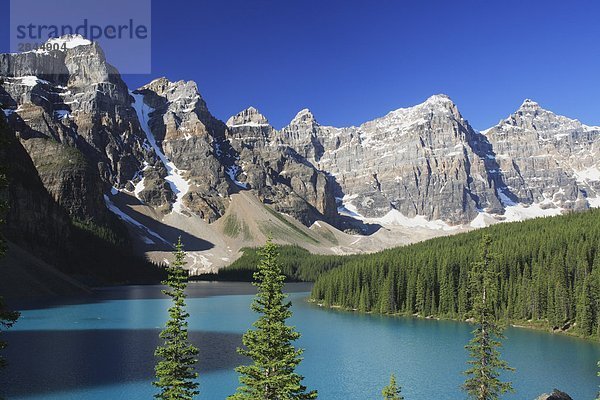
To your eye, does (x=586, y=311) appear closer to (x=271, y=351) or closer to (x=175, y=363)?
(x=271, y=351)

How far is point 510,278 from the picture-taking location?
107m

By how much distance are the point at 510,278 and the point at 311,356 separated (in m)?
56.1

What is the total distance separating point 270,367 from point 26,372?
148ft

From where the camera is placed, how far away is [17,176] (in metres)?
188

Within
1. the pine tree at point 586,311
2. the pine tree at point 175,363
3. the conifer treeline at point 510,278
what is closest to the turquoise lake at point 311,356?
the pine tree at point 586,311

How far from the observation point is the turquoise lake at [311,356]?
2045 inches

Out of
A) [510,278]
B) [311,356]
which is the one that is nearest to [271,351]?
[311,356]

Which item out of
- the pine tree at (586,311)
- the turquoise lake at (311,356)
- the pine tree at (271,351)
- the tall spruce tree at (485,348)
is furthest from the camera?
the pine tree at (586,311)

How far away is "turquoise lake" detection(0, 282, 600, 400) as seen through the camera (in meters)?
51.9

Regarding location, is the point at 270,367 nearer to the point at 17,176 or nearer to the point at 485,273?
the point at 485,273

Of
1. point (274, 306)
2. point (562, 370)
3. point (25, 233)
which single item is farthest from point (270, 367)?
point (25, 233)

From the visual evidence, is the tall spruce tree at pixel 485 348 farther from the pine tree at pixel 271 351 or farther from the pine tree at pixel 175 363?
the pine tree at pixel 175 363

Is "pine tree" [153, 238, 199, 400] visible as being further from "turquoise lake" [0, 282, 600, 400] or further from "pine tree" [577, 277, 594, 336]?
"pine tree" [577, 277, 594, 336]

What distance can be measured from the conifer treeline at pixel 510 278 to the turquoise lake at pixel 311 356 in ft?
26.3
